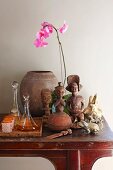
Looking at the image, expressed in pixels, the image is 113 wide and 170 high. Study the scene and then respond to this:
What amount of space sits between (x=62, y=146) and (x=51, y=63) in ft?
1.76

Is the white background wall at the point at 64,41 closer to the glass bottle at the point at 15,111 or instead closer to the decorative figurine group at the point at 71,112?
the glass bottle at the point at 15,111

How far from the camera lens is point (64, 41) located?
129 centimetres

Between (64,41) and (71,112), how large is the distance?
0.42 meters

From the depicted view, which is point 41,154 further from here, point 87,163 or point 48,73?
point 48,73

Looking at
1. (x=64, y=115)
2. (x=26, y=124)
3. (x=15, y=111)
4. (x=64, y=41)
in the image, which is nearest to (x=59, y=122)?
(x=64, y=115)

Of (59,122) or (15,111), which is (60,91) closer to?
A: (59,122)

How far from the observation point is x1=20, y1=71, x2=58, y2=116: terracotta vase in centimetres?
115

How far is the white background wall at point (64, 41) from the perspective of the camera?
1276 millimetres

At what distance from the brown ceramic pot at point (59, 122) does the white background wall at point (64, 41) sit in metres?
0.40

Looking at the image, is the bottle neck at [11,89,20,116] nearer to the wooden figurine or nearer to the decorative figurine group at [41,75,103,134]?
the decorative figurine group at [41,75,103,134]

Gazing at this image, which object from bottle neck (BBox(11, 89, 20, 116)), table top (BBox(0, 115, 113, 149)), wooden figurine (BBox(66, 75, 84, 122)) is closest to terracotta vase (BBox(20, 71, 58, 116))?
bottle neck (BBox(11, 89, 20, 116))

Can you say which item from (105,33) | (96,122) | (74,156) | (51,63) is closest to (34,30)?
(51,63)

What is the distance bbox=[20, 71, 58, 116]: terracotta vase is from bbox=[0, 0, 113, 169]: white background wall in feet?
0.46

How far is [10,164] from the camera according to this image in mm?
1388
